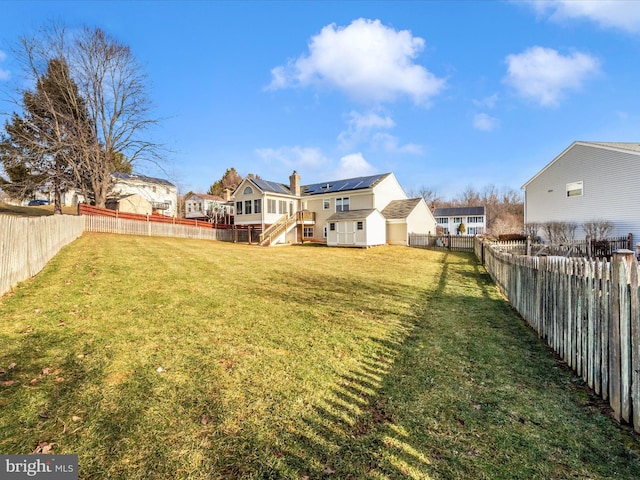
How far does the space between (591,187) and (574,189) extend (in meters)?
1.36

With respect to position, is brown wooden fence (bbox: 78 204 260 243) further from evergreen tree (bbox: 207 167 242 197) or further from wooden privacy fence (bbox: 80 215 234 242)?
evergreen tree (bbox: 207 167 242 197)

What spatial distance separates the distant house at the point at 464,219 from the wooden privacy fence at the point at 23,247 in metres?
64.5

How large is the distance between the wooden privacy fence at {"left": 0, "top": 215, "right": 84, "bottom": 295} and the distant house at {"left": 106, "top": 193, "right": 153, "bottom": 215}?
32579 millimetres

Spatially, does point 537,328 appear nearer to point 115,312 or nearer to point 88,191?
point 115,312

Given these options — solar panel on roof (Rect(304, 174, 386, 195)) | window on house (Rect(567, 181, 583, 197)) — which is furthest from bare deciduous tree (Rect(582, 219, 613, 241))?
solar panel on roof (Rect(304, 174, 386, 195))

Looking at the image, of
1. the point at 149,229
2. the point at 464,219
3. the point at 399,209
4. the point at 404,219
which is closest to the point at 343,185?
the point at 399,209

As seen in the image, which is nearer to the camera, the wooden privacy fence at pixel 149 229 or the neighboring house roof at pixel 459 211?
the wooden privacy fence at pixel 149 229

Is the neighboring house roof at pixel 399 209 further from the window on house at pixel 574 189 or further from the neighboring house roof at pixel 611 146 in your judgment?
the window on house at pixel 574 189

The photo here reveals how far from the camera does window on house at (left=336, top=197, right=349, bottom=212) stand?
29663 mm

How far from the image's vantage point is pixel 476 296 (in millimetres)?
9023

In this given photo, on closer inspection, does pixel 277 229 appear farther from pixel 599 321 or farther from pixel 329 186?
pixel 599 321

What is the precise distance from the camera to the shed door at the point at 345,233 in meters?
25.9

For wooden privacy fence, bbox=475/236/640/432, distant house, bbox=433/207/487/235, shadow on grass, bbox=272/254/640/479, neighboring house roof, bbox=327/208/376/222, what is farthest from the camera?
distant house, bbox=433/207/487/235

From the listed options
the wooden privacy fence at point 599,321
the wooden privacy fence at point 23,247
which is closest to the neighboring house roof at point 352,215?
the wooden privacy fence at point 23,247
